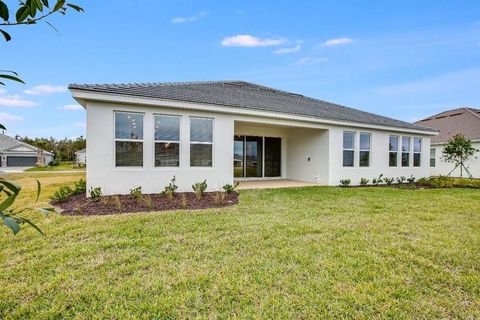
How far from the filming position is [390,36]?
13656 millimetres

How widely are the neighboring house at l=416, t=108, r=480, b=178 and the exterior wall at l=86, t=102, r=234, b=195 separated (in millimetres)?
19811

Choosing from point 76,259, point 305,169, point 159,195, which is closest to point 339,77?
point 305,169

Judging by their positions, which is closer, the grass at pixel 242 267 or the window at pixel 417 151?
the grass at pixel 242 267

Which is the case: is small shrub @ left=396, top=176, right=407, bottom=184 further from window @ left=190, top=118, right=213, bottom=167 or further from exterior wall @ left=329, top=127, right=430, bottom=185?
window @ left=190, top=118, right=213, bottom=167

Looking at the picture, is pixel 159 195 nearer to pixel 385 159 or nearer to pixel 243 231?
pixel 243 231

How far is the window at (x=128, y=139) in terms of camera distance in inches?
350

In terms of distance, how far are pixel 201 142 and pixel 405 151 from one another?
12460 mm

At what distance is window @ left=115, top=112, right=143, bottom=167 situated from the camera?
8.89 m

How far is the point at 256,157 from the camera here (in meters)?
15.0

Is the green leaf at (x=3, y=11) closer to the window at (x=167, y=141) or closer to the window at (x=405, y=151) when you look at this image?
the window at (x=167, y=141)

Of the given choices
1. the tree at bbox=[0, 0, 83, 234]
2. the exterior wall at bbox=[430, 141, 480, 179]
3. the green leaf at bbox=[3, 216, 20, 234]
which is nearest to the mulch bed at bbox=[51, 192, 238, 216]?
the tree at bbox=[0, 0, 83, 234]

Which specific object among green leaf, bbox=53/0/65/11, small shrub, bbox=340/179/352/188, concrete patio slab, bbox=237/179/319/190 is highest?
green leaf, bbox=53/0/65/11

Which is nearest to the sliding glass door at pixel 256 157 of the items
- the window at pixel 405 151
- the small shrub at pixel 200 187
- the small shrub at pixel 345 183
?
the small shrub at pixel 345 183

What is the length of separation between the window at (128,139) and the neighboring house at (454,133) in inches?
901
